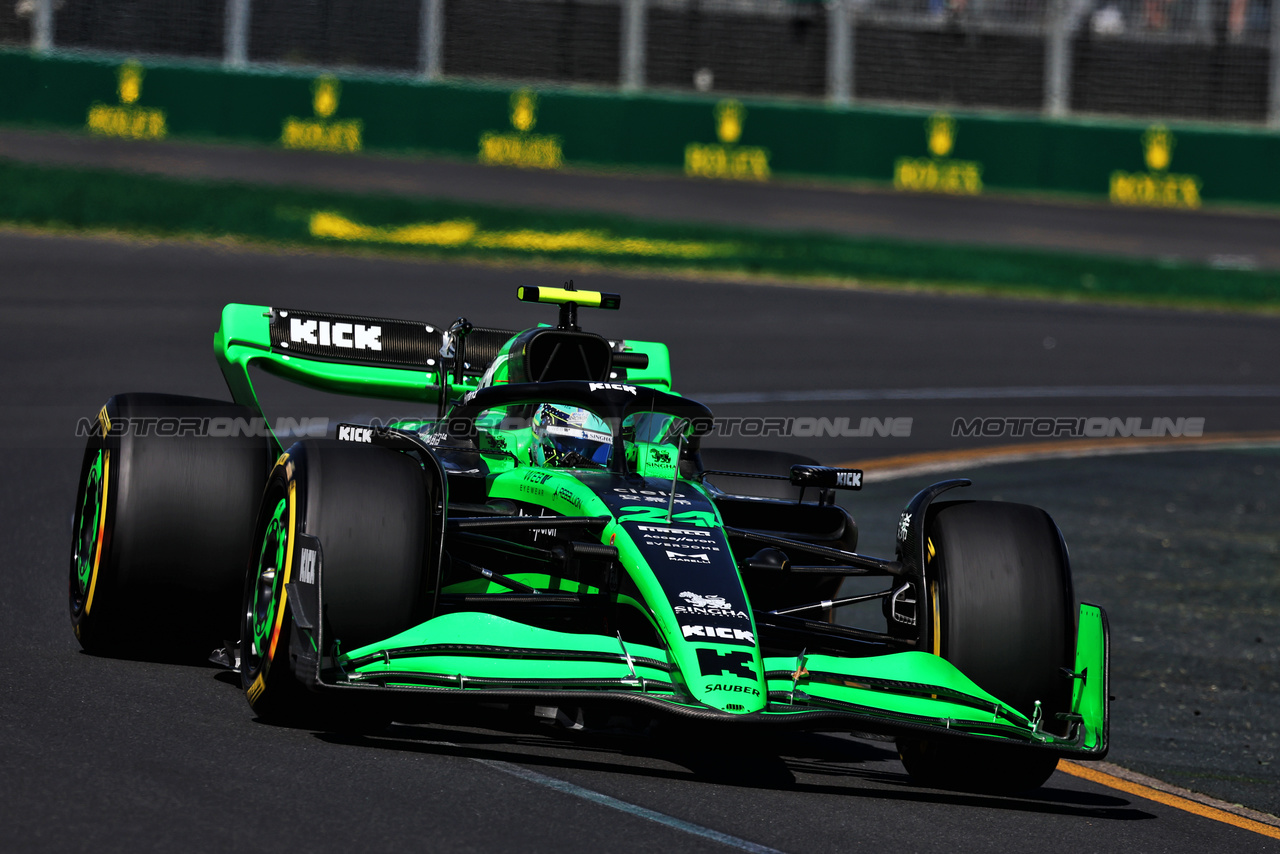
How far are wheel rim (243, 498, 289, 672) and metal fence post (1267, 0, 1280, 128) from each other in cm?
2557

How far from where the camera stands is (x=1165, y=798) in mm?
6859

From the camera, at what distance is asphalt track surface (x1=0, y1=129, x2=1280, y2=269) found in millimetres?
24250

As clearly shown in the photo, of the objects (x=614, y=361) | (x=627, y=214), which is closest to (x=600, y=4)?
(x=627, y=214)

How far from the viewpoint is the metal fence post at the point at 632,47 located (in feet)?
90.0

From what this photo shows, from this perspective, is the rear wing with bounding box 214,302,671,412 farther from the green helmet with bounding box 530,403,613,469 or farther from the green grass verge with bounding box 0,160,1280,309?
the green grass verge with bounding box 0,160,1280,309

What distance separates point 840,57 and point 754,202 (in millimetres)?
3007

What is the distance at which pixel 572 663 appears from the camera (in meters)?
5.72

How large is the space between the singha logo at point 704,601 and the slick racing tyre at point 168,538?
2.04 meters

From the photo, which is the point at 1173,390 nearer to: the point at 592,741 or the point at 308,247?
the point at 308,247

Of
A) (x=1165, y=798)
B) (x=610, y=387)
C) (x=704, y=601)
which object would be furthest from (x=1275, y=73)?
(x=704, y=601)

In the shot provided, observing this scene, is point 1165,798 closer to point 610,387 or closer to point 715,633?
point 715,633

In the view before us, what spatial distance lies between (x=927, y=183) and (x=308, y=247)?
10.6 metres

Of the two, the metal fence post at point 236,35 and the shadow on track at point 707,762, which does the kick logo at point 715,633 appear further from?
the metal fence post at point 236,35

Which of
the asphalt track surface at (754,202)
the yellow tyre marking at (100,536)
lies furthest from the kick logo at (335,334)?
the asphalt track surface at (754,202)
